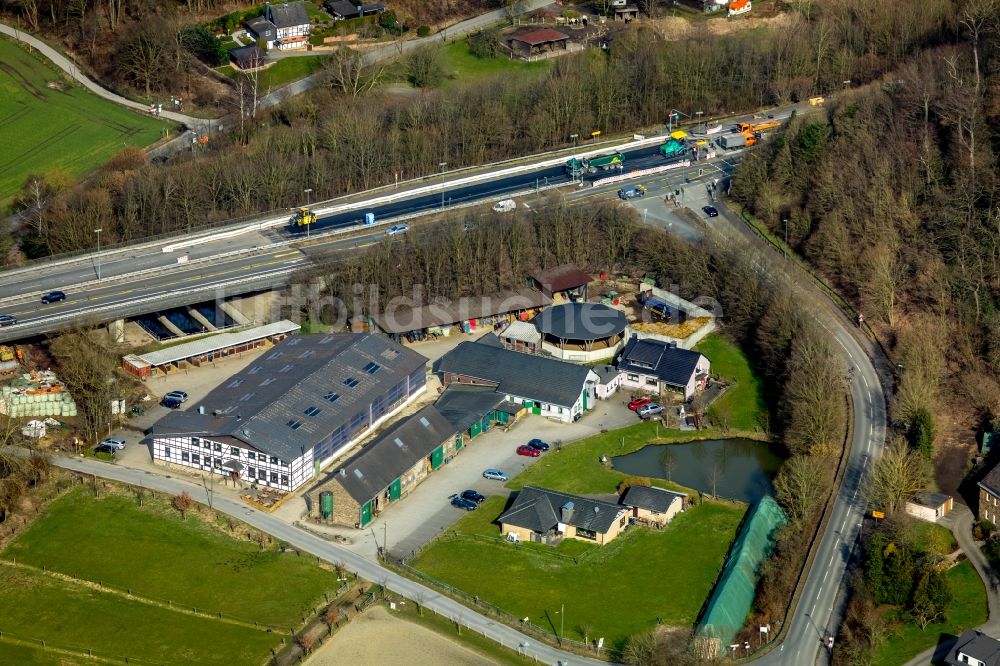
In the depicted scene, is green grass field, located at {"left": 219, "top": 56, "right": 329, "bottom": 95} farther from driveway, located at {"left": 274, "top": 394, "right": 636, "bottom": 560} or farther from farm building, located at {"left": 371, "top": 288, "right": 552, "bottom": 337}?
driveway, located at {"left": 274, "top": 394, "right": 636, "bottom": 560}

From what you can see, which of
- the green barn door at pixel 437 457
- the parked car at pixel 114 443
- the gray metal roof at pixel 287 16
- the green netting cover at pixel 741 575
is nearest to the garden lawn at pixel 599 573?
the green netting cover at pixel 741 575

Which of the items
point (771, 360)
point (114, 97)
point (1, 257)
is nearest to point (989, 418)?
point (771, 360)

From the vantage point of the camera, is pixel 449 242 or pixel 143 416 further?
pixel 449 242

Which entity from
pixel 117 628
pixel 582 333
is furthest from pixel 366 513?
pixel 582 333

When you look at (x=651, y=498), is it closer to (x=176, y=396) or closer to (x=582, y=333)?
(x=582, y=333)

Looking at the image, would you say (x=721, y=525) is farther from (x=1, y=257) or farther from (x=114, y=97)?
(x=114, y=97)

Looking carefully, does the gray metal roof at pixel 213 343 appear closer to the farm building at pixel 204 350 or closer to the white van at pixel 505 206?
the farm building at pixel 204 350

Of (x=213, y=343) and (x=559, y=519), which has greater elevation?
(x=559, y=519)
